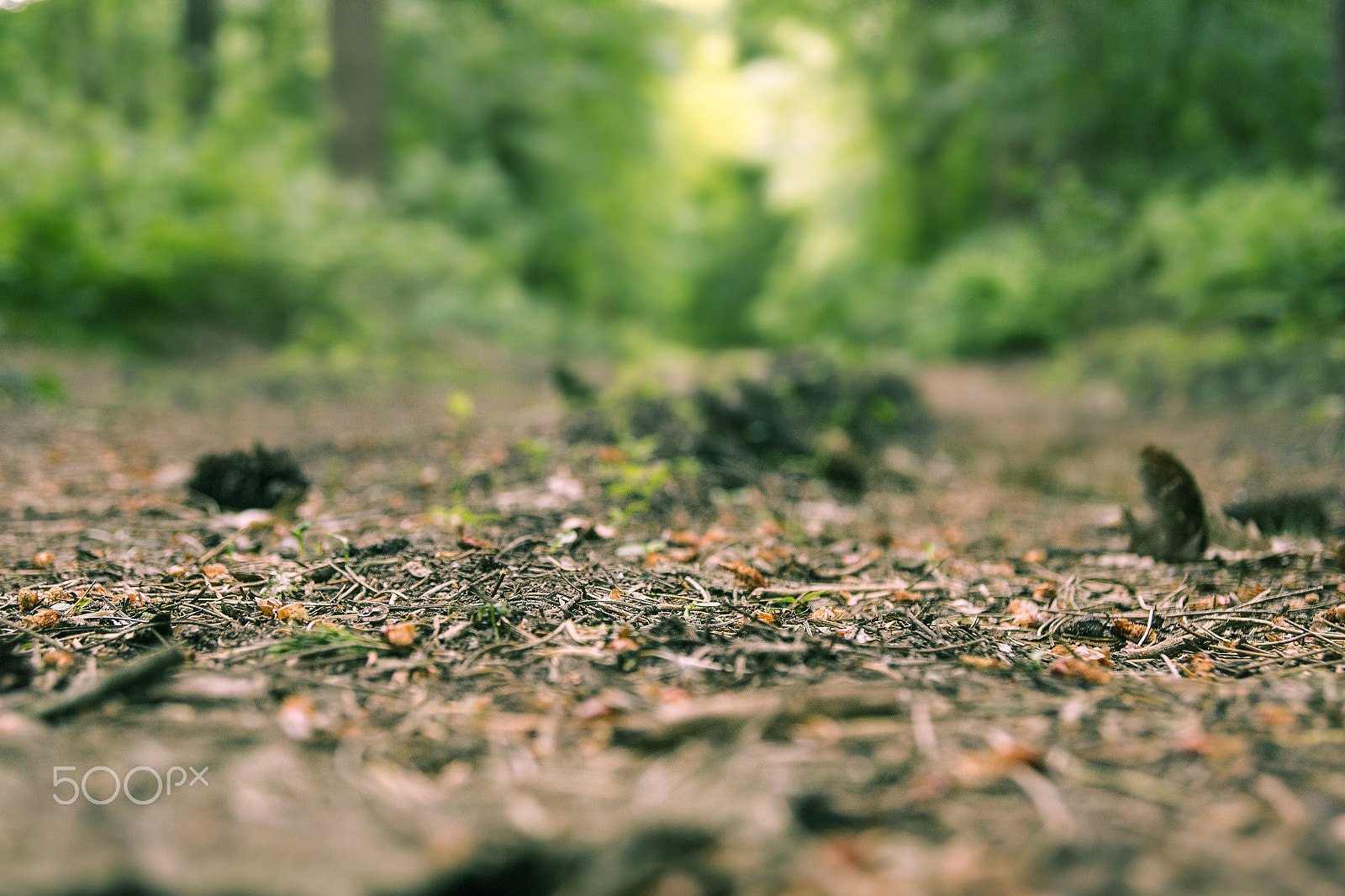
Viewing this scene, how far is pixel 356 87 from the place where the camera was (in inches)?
375

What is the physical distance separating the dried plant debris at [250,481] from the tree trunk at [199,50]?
8.89 meters

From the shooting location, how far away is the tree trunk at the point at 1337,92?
5.44 meters

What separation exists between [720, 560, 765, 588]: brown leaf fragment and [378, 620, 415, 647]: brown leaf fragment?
33.3 inches

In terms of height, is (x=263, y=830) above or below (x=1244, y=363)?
below

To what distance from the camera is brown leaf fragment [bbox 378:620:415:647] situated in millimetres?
1595

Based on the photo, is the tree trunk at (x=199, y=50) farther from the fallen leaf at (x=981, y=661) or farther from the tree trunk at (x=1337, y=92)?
the tree trunk at (x=1337, y=92)

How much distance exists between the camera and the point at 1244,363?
5.36 metres

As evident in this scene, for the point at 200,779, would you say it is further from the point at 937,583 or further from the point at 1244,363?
the point at 1244,363

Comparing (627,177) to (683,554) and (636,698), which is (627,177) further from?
(636,698)

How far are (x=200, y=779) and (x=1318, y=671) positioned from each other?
2.02 m

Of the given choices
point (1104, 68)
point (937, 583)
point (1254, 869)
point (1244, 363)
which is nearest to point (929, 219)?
point (1104, 68)

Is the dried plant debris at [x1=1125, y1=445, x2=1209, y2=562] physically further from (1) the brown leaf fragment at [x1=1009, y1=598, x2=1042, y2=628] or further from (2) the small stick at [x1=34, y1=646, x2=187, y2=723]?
(2) the small stick at [x1=34, y1=646, x2=187, y2=723]

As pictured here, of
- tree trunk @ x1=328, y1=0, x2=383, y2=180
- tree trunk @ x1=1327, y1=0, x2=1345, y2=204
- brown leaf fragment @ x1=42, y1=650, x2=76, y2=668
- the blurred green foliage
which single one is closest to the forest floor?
brown leaf fragment @ x1=42, y1=650, x2=76, y2=668

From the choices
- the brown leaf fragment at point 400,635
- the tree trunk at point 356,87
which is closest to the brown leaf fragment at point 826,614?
the brown leaf fragment at point 400,635
